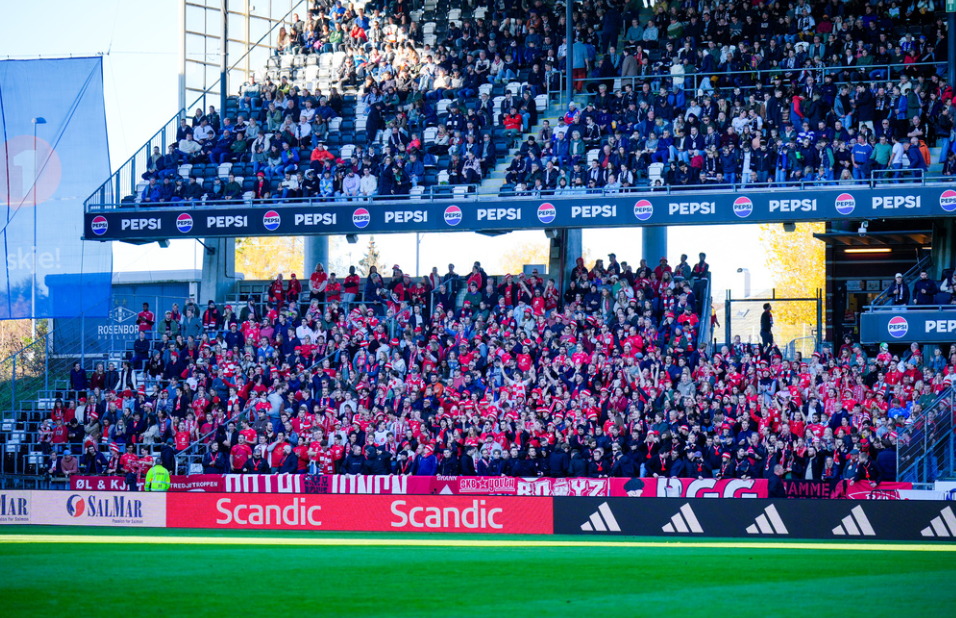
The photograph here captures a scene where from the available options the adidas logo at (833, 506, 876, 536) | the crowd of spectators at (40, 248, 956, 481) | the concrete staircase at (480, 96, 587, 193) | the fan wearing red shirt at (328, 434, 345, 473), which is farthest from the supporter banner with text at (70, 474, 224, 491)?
the adidas logo at (833, 506, 876, 536)

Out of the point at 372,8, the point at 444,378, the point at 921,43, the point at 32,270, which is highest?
the point at 372,8

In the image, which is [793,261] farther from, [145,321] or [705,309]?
[145,321]

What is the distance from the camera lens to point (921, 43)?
88.0 ft

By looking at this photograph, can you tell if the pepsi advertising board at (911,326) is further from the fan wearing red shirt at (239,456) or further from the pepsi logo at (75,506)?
the pepsi logo at (75,506)

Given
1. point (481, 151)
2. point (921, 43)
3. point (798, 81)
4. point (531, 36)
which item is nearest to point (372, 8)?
point (531, 36)

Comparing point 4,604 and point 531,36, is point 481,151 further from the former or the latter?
point 4,604

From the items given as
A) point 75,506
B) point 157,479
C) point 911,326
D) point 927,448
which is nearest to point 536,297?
point 911,326

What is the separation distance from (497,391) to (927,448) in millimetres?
7926

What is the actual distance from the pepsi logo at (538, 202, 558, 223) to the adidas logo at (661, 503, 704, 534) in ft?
30.2

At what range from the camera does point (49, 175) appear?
25719mm

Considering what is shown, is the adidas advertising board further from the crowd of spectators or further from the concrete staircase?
the concrete staircase

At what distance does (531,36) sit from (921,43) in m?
9.29

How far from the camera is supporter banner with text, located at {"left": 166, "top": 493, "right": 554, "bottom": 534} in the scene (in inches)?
744

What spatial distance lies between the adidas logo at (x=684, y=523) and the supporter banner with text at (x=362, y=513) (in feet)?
6.21
